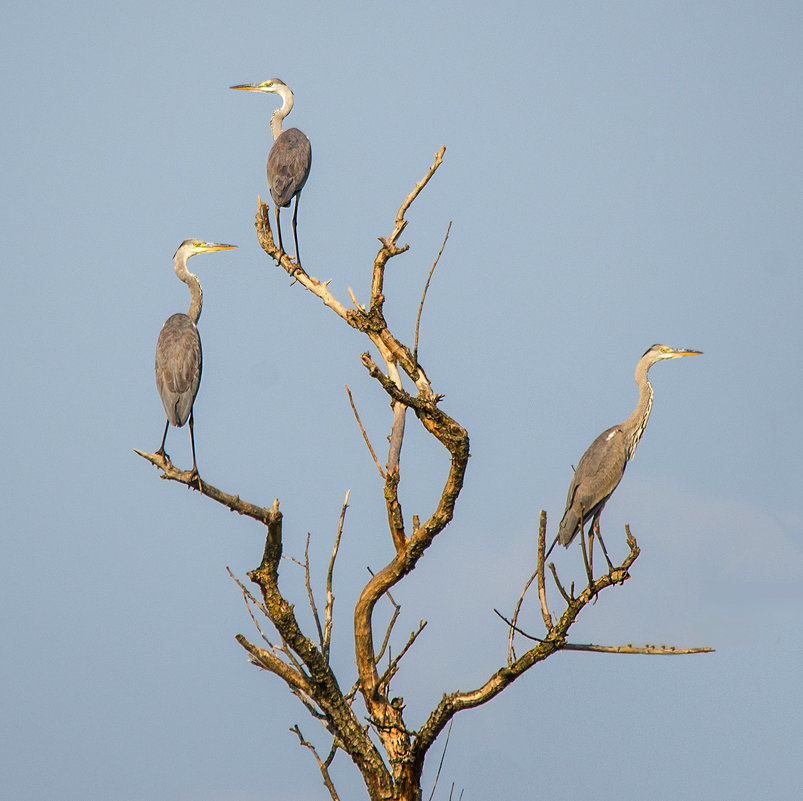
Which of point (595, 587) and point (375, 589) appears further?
point (375, 589)

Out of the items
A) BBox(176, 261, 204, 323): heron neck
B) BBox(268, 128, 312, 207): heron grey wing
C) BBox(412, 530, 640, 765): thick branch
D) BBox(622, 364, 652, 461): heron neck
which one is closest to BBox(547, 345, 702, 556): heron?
BBox(622, 364, 652, 461): heron neck

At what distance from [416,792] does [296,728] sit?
707mm

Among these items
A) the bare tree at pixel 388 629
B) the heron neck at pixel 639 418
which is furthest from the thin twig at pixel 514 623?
the heron neck at pixel 639 418

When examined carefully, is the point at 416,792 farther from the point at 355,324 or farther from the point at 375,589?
the point at 355,324

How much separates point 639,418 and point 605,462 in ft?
1.62

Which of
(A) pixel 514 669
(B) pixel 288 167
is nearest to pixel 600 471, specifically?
(A) pixel 514 669

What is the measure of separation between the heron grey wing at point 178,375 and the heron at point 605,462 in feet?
8.95

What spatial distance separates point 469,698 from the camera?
5570 mm

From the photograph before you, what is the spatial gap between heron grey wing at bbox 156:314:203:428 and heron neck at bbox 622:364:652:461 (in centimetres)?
314

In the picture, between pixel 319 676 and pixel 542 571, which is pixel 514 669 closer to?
pixel 542 571

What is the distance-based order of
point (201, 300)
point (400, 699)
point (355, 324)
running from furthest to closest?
point (201, 300)
point (355, 324)
point (400, 699)

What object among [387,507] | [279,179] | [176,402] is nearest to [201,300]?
[176,402]

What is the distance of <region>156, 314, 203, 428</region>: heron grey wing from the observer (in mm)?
7691

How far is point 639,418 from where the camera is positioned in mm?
8078
